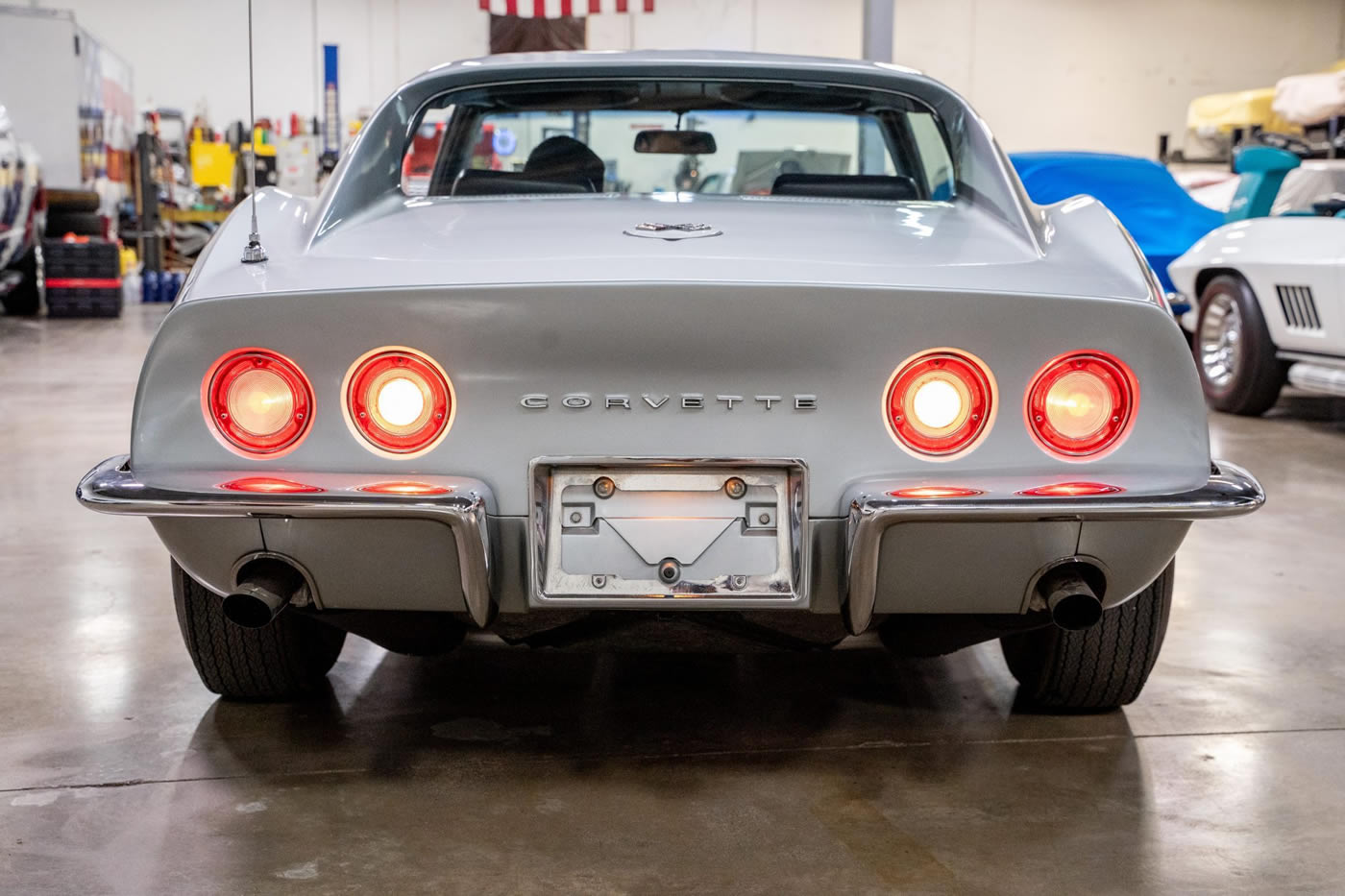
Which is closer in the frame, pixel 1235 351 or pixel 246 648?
pixel 246 648

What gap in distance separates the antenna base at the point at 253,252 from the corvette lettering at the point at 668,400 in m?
0.52

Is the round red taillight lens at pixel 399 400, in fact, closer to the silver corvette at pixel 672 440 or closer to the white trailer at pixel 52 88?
the silver corvette at pixel 672 440

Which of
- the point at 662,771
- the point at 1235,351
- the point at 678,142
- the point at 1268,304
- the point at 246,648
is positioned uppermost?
the point at 678,142

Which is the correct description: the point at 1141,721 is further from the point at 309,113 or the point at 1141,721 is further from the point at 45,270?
the point at 309,113

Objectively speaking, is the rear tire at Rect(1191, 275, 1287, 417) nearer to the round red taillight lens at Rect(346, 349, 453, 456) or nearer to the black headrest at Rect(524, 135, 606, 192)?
the black headrest at Rect(524, 135, 606, 192)

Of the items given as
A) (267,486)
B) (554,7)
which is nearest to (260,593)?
(267,486)

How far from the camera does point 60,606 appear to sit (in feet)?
11.0

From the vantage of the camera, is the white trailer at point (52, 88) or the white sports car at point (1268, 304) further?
the white trailer at point (52, 88)

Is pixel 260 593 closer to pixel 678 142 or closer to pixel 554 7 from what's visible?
pixel 678 142

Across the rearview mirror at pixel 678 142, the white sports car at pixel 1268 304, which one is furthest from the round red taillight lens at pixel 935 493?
the white sports car at pixel 1268 304

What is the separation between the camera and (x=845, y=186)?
287cm

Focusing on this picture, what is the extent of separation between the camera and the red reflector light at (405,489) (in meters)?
1.92

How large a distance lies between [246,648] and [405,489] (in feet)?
2.49

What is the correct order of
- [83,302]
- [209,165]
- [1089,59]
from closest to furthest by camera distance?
[83,302], [209,165], [1089,59]
